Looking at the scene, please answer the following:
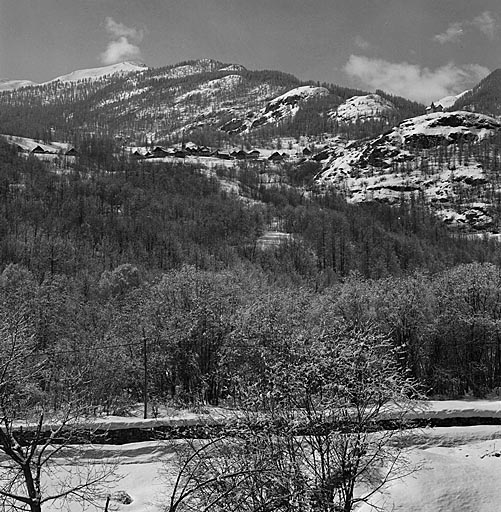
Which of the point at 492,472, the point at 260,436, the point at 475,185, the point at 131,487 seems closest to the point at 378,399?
the point at 260,436

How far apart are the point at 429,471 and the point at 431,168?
161 metres

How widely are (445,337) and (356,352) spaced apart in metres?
22.8

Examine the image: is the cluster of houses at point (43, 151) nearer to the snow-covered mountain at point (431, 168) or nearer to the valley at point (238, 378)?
the valley at point (238, 378)

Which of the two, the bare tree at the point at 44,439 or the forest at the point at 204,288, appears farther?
the forest at the point at 204,288

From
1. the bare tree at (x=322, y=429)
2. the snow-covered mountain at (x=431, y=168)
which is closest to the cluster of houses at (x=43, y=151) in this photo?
the snow-covered mountain at (x=431, y=168)

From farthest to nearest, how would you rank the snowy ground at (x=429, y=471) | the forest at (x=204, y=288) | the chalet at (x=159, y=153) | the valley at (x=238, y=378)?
the chalet at (x=159, y=153) → the forest at (x=204, y=288) → the snowy ground at (x=429, y=471) → the valley at (x=238, y=378)

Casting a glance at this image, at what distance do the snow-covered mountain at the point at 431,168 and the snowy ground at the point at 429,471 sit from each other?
124 metres

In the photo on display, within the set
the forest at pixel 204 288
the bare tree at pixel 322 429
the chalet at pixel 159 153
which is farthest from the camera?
the chalet at pixel 159 153

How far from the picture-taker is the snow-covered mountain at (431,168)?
14762 cm

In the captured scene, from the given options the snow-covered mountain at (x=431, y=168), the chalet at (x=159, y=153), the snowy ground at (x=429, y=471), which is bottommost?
the snowy ground at (x=429, y=471)

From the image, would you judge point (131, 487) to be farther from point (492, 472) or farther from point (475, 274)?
point (475, 274)

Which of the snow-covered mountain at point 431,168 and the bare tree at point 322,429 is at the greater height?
the snow-covered mountain at point 431,168

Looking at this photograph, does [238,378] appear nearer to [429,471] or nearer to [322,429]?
[322,429]

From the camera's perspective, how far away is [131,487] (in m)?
19.9
